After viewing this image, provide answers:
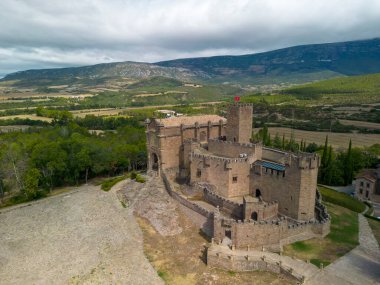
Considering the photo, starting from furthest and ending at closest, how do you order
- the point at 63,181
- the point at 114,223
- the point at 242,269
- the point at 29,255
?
the point at 63,181 < the point at 114,223 < the point at 29,255 < the point at 242,269

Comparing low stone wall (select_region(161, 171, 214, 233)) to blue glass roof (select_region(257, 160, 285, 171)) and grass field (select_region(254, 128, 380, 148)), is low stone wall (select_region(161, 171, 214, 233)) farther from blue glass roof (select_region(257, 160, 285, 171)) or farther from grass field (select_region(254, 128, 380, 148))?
grass field (select_region(254, 128, 380, 148))

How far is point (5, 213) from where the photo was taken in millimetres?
42969

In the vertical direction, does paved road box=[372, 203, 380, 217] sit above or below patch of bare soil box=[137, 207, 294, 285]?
below

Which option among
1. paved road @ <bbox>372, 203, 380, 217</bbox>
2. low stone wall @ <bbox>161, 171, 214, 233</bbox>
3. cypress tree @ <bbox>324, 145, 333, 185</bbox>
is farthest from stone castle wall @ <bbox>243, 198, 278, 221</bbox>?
cypress tree @ <bbox>324, 145, 333, 185</bbox>

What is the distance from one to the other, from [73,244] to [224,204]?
56.9ft

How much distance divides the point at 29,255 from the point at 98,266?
7.98 m

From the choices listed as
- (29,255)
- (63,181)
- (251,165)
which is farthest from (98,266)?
(63,181)

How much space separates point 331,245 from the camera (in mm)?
31719

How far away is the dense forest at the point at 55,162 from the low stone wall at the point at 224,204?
81.0 feet

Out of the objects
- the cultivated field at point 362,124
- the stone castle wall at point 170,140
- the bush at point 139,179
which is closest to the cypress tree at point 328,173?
the stone castle wall at point 170,140

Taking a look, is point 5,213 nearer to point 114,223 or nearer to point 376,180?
point 114,223

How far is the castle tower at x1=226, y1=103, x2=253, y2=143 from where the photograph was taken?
43.9 m

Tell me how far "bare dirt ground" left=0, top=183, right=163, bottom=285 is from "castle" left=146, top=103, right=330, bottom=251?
8203mm

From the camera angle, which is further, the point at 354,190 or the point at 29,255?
the point at 354,190
